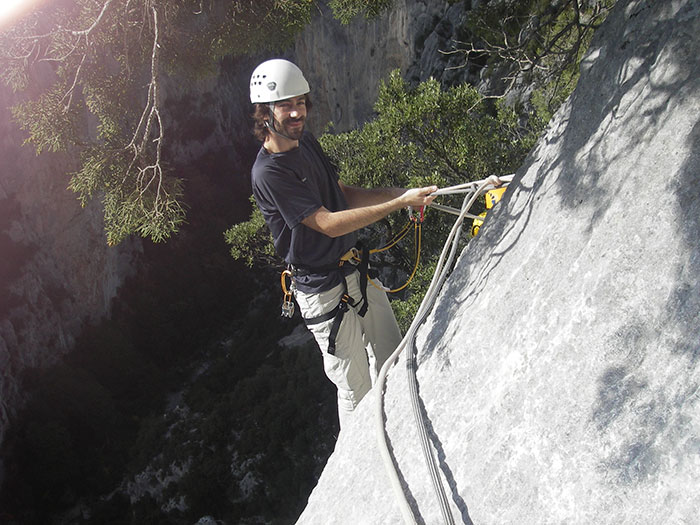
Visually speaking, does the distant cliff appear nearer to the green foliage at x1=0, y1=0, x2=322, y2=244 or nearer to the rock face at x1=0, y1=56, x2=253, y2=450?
the rock face at x1=0, y1=56, x2=253, y2=450

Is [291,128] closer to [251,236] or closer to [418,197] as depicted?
[418,197]

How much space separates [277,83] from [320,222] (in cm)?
82

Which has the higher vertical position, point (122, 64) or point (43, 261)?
point (122, 64)

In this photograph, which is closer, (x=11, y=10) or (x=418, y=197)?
(x=418, y=197)

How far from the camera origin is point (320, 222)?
2807mm

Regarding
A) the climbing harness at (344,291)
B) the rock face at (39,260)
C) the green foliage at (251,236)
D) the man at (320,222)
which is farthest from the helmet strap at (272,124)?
the rock face at (39,260)

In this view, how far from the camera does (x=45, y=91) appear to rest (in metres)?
5.02

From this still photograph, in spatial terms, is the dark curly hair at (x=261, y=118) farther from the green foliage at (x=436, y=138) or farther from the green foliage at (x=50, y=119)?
the green foliage at (x=436, y=138)

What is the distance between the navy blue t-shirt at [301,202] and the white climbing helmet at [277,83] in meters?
0.29

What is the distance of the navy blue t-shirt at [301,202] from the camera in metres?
2.81

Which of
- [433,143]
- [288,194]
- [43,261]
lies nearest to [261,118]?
[288,194]

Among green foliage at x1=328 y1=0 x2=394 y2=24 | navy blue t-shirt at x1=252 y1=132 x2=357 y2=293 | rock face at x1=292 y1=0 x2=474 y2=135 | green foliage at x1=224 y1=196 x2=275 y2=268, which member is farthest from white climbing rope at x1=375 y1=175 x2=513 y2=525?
rock face at x1=292 y1=0 x2=474 y2=135

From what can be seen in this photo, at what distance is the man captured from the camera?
111 inches

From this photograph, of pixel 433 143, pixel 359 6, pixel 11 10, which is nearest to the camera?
pixel 359 6
